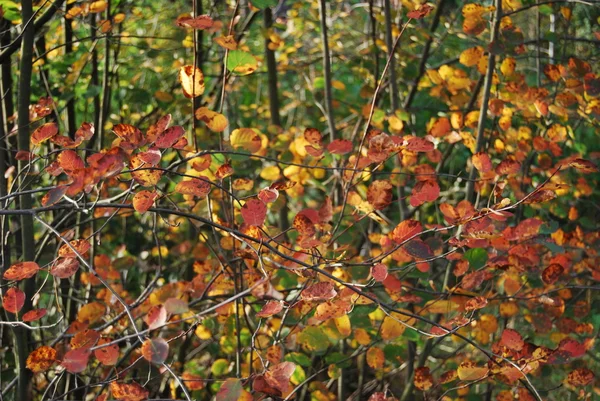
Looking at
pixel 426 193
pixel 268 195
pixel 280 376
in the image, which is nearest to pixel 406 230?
pixel 426 193

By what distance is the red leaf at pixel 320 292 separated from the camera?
1.17m

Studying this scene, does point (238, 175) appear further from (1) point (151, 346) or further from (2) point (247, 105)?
(1) point (151, 346)

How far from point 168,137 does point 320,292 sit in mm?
369

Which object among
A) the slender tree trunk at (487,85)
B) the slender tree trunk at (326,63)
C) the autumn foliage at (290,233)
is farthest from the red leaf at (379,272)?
the slender tree trunk at (326,63)

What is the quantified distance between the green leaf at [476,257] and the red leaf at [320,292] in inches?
26.5

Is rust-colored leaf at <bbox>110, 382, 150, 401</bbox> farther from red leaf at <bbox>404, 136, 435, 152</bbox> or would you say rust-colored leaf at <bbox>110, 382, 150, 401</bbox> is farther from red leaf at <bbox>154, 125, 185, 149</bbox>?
red leaf at <bbox>404, 136, 435, 152</bbox>

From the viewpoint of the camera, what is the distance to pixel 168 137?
4.05ft

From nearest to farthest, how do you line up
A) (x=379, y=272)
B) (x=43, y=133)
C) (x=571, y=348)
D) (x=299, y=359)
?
(x=379, y=272) < (x=43, y=133) < (x=571, y=348) < (x=299, y=359)

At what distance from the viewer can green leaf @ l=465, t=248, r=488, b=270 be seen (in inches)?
68.9

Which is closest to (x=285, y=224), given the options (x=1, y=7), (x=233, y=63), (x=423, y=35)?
(x=423, y=35)

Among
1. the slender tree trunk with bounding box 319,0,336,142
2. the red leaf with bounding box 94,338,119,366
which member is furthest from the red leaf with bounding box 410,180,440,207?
the slender tree trunk with bounding box 319,0,336,142

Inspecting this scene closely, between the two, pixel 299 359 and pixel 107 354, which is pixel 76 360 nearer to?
pixel 107 354

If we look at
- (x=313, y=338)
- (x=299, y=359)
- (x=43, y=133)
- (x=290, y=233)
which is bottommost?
(x=299, y=359)

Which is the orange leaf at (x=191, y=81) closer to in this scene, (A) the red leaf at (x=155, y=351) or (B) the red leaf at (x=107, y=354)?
(B) the red leaf at (x=107, y=354)
